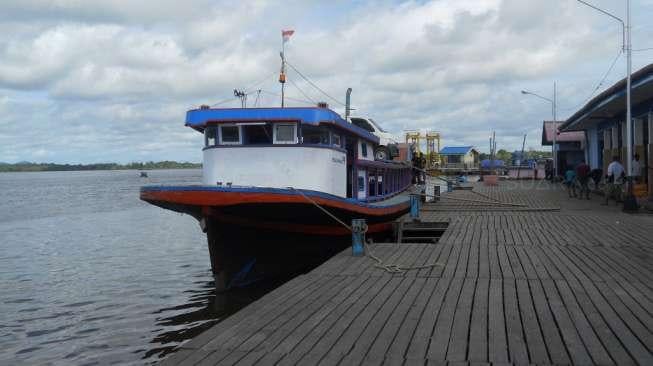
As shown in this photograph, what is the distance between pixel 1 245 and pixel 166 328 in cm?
1496

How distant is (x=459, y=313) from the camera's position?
6152 millimetres

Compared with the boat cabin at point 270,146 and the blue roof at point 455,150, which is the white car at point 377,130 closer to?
the boat cabin at point 270,146

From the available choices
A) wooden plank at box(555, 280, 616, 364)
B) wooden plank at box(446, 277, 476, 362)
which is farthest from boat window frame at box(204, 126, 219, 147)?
wooden plank at box(555, 280, 616, 364)

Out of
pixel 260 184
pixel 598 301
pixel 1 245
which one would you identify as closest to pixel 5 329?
pixel 260 184

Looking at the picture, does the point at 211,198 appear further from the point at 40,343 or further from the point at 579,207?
the point at 579,207

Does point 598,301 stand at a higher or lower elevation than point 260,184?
lower

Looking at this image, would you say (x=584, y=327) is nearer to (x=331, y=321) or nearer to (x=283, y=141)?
(x=331, y=321)

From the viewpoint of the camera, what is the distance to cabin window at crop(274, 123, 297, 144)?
485 inches

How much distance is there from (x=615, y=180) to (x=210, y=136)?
13698mm

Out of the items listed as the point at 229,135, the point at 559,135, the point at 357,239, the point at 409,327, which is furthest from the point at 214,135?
the point at 559,135

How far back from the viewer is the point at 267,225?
1198cm

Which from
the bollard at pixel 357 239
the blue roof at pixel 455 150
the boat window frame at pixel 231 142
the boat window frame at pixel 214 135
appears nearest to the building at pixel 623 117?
the bollard at pixel 357 239

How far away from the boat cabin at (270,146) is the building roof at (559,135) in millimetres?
33426

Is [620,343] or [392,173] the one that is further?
[392,173]
